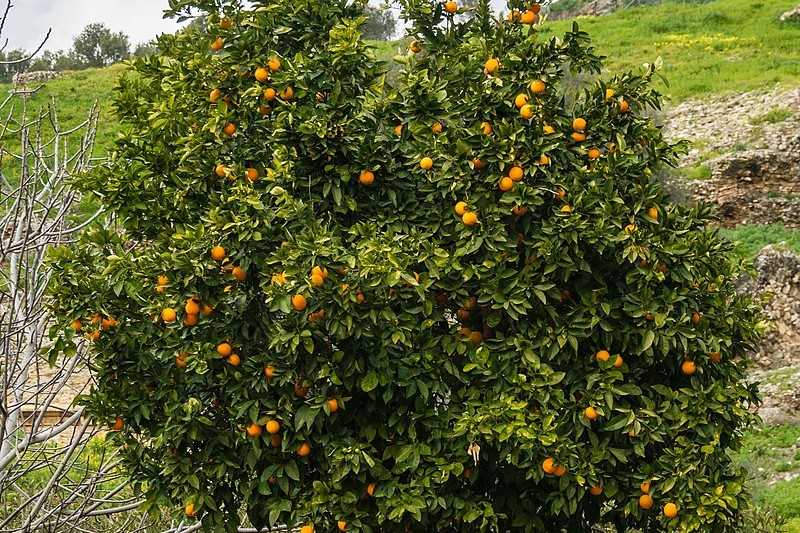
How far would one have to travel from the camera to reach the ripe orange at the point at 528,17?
5.02 metres

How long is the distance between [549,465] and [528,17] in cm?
234

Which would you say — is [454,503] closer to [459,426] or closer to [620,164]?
[459,426]

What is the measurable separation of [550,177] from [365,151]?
0.90m

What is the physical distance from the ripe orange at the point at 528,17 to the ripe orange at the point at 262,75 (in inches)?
55.0

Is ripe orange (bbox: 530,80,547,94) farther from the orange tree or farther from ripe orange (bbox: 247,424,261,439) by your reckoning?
ripe orange (bbox: 247,424,261,439)

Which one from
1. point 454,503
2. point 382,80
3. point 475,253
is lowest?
point 454,503

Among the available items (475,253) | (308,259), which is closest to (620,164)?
(475,253)

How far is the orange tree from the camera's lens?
427 centimetres

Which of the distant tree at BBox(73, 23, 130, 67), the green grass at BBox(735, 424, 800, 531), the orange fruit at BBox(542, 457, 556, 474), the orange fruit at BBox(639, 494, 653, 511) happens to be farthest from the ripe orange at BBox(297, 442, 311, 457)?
the distant tree at BBox(73, 23, 130, 67)

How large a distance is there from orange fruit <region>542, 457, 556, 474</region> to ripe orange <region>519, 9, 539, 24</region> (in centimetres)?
229

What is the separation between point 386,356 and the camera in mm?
4254

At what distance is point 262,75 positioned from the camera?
4.68 metres

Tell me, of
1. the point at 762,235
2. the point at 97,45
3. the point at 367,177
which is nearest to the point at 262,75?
the point at 367,177

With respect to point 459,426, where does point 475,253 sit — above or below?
above
